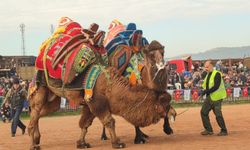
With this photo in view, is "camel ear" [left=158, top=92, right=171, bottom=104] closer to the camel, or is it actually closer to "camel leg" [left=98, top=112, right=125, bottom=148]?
the camel

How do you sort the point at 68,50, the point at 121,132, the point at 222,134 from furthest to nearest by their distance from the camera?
the point at 121,132 → the point at 222,134 → the point at 68,50

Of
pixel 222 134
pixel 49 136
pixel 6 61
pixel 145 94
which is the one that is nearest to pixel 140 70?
pixel 145 94

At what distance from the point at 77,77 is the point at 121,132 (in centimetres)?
420

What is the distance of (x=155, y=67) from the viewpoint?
1014 cm

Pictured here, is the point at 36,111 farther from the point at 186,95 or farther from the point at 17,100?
the point at 186,95

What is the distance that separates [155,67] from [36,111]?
3388 mm

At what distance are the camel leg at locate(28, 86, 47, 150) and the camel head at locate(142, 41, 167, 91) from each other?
286 cm

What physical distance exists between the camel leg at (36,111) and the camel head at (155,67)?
2.86 m

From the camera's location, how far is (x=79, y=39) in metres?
11.4

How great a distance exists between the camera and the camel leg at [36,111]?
37.6 ft

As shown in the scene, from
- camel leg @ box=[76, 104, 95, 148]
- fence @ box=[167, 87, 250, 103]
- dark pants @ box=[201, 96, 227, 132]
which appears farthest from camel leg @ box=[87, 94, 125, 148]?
fence @ box=[167, 87, 250, 103]

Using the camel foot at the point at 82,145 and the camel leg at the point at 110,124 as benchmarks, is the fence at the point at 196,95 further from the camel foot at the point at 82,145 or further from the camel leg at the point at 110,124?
the camel leg at the point at 110,124

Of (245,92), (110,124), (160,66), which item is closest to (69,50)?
(110,124)

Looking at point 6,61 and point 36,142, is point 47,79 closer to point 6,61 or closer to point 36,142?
point 36,142
